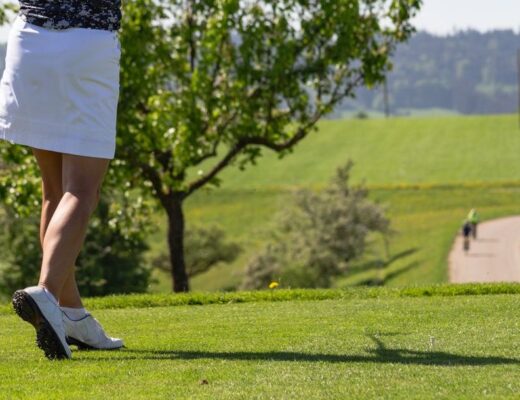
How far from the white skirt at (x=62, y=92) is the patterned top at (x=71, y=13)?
0.04m

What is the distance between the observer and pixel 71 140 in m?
7.13

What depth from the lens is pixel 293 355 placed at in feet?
22.1

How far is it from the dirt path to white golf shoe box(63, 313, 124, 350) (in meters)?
44.1

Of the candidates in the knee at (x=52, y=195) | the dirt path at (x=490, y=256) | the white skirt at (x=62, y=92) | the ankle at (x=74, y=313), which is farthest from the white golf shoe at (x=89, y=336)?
the dirt path at (x=490, y=256)

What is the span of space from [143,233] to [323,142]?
10812cm

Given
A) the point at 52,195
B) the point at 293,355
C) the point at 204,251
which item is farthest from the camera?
the point at 204,251

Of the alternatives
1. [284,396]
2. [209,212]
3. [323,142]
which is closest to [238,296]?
[284,396]

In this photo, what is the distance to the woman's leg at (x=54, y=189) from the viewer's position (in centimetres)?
752

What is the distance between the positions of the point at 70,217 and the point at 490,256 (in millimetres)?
60707

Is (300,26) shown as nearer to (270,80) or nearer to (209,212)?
(270,80)

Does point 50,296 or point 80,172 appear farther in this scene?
point 80,172

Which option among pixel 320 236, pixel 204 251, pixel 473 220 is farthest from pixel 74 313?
pixel 204 251

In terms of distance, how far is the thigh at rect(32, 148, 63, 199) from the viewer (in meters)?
7.50

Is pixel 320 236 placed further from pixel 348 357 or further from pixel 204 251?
pixel 348 357
